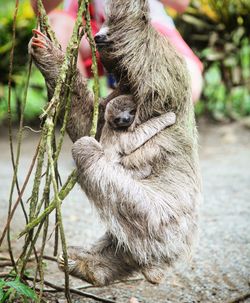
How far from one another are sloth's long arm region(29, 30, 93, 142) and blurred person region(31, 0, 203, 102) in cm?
66

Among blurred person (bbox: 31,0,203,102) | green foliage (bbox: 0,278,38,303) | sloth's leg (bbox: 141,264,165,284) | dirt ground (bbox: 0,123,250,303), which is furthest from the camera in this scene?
blurred person (bbox: 31,0,203,102)

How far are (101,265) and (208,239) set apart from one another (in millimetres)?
1482

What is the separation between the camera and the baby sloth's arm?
2797 mm

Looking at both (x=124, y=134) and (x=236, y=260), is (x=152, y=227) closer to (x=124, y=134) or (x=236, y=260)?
(x=124, y=134)

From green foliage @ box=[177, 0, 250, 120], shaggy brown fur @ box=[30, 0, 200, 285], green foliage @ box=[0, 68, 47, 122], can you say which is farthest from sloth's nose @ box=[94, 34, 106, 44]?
green foliage @ box=[177, 0, 250, 120]

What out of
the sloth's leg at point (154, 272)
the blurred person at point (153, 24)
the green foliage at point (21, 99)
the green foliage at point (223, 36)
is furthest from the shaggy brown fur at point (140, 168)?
the green foliage at point (223, 36)

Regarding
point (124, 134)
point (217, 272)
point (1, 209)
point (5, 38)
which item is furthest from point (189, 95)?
point (5, 38)

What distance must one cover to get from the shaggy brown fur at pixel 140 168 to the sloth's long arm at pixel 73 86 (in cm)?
7

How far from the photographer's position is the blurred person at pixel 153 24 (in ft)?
12.5

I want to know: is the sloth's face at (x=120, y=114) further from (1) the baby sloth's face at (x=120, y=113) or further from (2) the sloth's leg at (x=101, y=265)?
(2) the sloth's leg at (x=101, y=265)

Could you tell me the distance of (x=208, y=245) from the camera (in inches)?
164

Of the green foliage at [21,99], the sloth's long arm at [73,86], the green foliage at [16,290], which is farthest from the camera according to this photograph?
the green foliage at [21,99]

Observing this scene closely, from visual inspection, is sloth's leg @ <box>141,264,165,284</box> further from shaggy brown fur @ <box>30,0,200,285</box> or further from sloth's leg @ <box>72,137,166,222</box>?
sloth's leg @ <box>72,137,166,222</box>

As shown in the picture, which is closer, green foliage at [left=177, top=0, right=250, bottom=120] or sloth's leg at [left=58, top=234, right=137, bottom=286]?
sloth's leg at [left=58, top=234, right=137, bottom=286]
